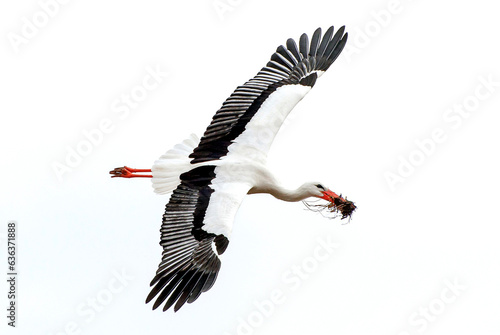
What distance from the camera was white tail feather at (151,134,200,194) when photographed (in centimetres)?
1495

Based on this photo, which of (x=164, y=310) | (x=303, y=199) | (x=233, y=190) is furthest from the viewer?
(x=303, y=199)

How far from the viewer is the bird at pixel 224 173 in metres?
13.4

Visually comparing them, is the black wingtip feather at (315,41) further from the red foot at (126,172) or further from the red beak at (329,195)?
the red foot at (126,172)

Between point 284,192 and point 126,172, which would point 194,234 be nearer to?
point 284,192

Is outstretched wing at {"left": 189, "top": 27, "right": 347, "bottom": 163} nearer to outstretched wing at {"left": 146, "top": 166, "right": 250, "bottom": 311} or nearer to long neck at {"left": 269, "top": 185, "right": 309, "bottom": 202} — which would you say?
long neck at {"left": 269, "top": 185, "right": 309, "bottom": 202}

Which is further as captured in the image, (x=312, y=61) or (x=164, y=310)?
(x=312, y=61)

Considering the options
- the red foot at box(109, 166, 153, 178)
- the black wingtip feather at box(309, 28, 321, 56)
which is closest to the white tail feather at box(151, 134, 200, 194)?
the red foot at box(109, 166, 153, 178)

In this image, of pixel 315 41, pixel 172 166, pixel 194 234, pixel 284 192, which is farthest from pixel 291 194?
pixel 315 41

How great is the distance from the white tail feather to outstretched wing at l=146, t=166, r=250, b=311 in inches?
11.9

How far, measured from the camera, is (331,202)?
50.2ft

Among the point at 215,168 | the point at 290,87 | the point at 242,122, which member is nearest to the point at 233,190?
the point at 215,168

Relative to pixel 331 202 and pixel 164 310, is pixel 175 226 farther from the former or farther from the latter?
pixel 331 202

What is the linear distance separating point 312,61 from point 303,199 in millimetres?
2495

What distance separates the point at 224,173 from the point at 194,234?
49.2 inches
